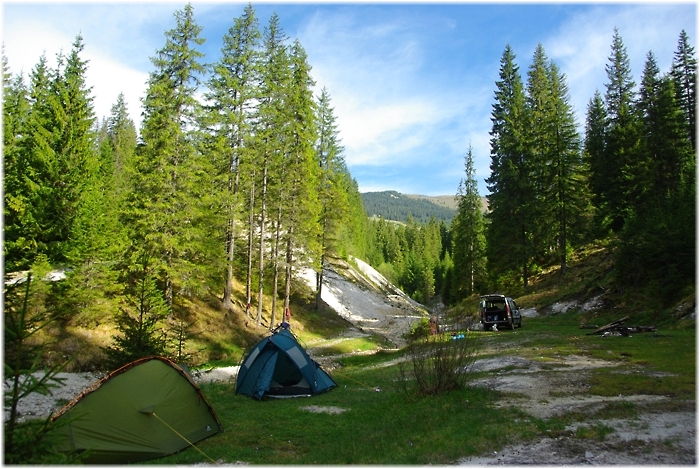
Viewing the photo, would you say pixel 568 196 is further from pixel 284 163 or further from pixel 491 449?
pixel 491 449

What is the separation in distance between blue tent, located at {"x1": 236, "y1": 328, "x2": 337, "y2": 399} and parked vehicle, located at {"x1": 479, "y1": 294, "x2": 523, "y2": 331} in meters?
14.3

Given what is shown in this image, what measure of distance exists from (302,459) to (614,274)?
2433 cm

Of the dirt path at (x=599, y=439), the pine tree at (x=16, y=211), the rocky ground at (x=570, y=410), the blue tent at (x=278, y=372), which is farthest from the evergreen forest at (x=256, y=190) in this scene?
the dirt path at (x=599, y=439)

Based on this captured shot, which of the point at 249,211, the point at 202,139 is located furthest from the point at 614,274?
the point at 202,139

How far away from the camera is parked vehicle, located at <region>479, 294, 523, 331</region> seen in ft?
81.6

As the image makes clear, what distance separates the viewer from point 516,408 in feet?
28.8

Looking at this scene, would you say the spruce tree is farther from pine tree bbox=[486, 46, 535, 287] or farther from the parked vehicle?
pine tree bbox=[486, 46, 535, 287]

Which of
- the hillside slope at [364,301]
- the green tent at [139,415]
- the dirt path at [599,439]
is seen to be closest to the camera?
the dirt path at [599,439]

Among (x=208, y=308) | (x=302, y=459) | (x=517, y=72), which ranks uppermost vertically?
(x=517, y=72)

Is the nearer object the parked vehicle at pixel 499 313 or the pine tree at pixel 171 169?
the pine tree at pixel 171 169

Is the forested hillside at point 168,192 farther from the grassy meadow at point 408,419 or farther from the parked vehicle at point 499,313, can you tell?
the parked vehicle at point 499,313

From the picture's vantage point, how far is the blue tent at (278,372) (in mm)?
13414

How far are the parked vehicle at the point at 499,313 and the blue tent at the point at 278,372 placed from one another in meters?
14.3

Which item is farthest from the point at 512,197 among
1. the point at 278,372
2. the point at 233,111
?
the point at 278,372
